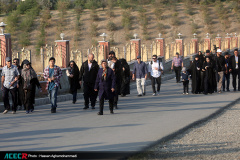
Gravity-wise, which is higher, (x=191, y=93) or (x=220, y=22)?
(x=220, y=22)

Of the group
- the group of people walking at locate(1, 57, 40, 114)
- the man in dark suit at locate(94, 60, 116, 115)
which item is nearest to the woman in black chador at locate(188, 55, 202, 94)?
the man in dark suit at locate(94, 60, 116, 115)

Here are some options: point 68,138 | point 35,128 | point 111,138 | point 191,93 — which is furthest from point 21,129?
point 191,93

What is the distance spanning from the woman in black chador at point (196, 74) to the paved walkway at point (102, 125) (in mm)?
2279

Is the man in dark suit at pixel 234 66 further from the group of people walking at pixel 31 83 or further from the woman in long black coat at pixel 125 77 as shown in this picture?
the group of people walking at pixel 31 83

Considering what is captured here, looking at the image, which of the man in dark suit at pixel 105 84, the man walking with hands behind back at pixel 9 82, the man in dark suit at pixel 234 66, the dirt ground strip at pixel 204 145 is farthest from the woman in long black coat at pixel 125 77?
the dirt ground strip at pixel 204 145

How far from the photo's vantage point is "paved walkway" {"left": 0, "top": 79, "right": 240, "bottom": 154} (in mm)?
8961

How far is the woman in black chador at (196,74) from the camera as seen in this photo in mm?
19766

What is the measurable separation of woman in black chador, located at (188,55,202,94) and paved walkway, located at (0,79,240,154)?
2279mm

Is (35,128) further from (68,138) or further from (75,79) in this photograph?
(75,79)

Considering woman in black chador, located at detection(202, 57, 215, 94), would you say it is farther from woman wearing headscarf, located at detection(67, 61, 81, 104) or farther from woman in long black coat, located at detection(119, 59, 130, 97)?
woman wearing headscarf, located at detection(67, 61, 81, 104)

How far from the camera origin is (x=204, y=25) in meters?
81.6

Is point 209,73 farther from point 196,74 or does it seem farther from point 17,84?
point 17,84

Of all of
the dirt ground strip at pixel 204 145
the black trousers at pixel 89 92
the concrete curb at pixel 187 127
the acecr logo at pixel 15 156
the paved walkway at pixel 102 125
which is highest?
the black trousers at pixel 89 92

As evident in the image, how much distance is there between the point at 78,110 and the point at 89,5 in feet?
241
